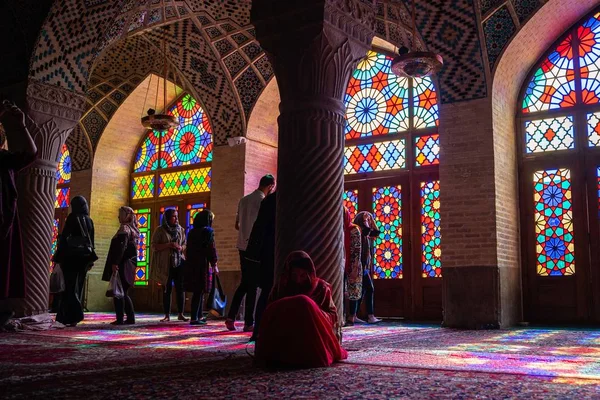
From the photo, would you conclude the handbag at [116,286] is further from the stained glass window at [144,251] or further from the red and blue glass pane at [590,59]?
the red and blue glass pane at [590,59]

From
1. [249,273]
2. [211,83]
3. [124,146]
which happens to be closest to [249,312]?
[249,273]

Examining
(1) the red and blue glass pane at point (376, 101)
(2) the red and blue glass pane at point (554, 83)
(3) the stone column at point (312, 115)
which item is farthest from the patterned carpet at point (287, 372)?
(1) the red and blue glass pane at point (376, 101)

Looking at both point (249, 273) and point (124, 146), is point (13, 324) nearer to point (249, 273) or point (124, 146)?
point (249, 273)

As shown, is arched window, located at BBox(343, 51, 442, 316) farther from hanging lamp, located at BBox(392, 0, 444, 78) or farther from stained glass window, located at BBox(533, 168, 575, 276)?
hanging lamp, located at BBox(392, 0, 444, 78)

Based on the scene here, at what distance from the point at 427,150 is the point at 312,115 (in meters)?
5.97

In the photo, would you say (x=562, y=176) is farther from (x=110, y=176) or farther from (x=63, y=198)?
(x=63, y=198)

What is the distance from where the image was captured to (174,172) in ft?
45.8

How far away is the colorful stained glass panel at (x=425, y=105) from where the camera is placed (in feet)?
35.6

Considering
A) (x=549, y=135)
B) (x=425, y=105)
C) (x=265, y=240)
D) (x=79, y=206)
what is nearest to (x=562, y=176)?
(x=549, y=135)

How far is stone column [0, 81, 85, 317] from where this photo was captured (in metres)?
8.23

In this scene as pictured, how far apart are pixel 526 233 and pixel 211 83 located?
6.32 meters

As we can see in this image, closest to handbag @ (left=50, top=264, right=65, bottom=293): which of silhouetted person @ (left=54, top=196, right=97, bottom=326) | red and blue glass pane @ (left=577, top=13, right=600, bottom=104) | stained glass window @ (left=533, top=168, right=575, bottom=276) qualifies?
silhouetted person @ (left=54, top=196, right=97, bottom=326)

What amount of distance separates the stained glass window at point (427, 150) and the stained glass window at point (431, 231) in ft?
1.24

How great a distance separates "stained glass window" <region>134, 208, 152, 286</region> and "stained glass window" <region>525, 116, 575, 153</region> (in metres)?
8.12
